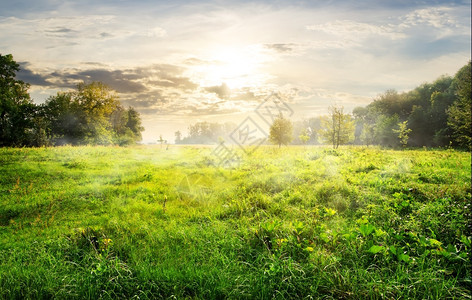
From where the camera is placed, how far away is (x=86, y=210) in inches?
303

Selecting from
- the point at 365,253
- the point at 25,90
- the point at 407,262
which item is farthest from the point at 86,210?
the point at 25,90

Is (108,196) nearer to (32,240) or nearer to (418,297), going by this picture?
(32,240)

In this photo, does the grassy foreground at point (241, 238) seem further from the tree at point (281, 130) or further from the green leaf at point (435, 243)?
the tree at point (281, 130)

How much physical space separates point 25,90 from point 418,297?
1514 inches

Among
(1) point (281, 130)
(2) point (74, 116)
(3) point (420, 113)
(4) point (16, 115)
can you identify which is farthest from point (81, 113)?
(3) point (420, 113)

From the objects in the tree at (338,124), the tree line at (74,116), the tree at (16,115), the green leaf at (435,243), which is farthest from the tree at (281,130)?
the green leaf at (435,243)

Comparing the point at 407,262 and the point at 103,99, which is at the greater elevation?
the point at 103,99

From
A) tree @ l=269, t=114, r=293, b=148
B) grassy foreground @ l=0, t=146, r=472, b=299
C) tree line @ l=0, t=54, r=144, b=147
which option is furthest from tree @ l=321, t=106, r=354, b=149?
tree line @ l=0, t=54, r=144, b=147

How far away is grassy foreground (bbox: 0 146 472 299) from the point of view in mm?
3943

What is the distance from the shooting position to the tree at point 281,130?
154ft

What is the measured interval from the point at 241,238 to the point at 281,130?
43657 mm

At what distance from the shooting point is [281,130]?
47.8 m

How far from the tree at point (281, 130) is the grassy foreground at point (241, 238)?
1458 inches

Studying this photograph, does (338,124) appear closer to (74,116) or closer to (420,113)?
(420,113)
